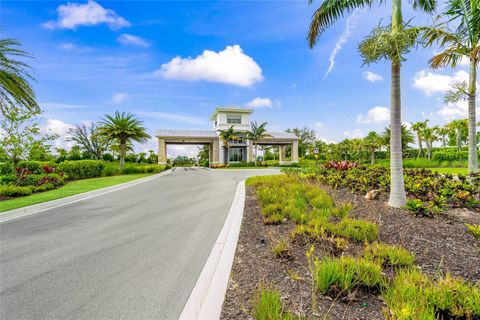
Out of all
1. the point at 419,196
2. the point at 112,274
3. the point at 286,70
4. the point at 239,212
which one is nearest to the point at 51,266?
the point at 112,274

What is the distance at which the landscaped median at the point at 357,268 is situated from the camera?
6.09 ft

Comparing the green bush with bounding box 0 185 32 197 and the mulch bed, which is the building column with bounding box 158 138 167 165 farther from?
the mulch bed

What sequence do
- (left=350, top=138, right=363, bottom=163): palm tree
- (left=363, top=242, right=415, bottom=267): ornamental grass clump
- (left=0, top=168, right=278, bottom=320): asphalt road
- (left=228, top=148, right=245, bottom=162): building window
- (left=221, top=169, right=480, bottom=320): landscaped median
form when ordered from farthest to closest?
(left=350, top=138, right=363, bottom=163): palm tree < (left=228, top=148, right=245, bottom=162): building window < (left=363, top=242, right=415, bottom=267): ornamental grass clump < (left=0, top=168, right=278, bottom=320): asphalt road < (left=221, top=169, right=480, bottom=320): landscaped median

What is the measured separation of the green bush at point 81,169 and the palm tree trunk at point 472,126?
20.9 m

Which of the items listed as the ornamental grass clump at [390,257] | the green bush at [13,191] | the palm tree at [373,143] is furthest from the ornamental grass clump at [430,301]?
the palm tree at [373,143]

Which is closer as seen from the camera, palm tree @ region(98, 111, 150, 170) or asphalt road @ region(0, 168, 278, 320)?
asphalt road @ region(0, 168, 278, 320)

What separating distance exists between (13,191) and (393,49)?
1351cm

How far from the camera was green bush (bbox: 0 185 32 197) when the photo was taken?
8.66 meters

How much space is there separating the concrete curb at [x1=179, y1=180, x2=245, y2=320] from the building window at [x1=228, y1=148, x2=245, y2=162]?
96.7 ft

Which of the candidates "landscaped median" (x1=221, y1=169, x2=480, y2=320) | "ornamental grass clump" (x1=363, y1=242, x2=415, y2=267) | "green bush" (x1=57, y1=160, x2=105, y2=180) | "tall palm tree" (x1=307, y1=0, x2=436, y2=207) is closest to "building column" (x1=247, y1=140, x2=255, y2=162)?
"green bush" (x1=57, y1=160, x2=105, y2=180)

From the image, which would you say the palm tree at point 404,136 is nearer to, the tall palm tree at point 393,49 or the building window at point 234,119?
the building window at point 234,119

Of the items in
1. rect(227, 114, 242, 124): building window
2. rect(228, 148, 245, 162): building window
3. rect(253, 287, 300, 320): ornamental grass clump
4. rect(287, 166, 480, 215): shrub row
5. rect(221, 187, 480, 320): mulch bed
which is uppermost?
rect(227, 114, 242, 124): building window

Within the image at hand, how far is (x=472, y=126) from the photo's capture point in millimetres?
7395

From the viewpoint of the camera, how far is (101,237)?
14.3 feet
